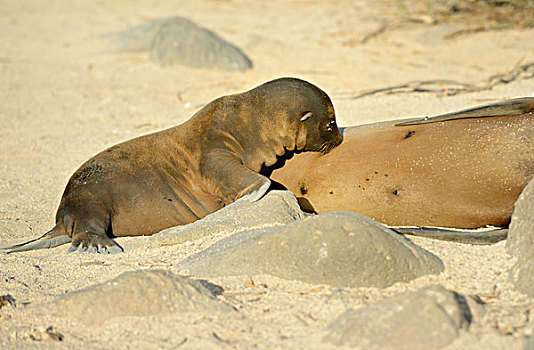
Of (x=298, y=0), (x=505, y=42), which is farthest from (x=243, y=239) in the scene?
(x=298, y=0)

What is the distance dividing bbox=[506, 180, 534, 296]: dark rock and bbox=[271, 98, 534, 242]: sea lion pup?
21.1 inches

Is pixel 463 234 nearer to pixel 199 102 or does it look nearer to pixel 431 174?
pixel 431 174

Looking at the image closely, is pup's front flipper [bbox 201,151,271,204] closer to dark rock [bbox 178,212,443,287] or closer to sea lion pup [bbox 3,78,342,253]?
sea lion pup [bbox 3,78,342,253]

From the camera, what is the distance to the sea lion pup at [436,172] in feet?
10.5

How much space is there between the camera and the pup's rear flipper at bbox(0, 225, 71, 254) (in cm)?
341

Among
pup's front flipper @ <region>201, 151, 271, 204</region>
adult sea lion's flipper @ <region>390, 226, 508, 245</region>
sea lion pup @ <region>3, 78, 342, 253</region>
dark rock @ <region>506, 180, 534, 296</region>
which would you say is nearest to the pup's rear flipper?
sea lion pup @ <region>3, 78, 342, 253</region>

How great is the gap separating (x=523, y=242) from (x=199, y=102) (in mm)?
5057

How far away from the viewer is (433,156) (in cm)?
345

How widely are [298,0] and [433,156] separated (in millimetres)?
10575

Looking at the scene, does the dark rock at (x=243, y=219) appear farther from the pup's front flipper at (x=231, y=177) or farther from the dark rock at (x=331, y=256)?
the dark rock at (x=331, y=256)

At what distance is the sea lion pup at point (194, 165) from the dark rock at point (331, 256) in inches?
32.0

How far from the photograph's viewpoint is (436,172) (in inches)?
134

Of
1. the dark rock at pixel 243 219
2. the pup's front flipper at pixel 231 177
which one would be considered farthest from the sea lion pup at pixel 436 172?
the dark rock at pixel 243 219

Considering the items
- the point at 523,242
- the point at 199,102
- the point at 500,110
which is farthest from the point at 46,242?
the point at 199,102
